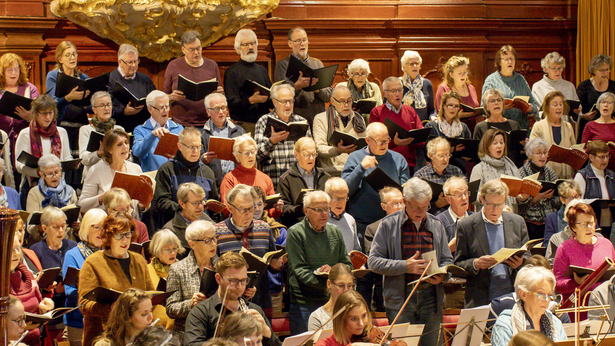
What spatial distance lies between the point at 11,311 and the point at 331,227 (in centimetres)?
171

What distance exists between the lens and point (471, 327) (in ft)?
12.0

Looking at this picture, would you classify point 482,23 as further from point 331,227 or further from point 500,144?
point 331,227

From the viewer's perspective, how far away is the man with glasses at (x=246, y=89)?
5.92 meters

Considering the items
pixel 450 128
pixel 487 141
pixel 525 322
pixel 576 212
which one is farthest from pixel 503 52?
pixel 525 322

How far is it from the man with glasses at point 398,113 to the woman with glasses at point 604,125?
138cm

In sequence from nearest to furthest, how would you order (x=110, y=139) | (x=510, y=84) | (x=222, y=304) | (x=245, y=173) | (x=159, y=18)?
(x=222, y=304), (x=110, y=139), (x=245, y=173), (x=510, y=84), (x=159, y=18)

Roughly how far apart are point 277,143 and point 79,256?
69.4 inches

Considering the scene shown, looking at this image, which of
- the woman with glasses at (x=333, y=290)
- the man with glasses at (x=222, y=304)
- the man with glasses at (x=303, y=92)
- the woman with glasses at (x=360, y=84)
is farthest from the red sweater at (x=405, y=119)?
the man with glasses at (x=222, y=304)

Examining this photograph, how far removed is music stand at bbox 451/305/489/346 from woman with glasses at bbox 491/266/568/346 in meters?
0.13

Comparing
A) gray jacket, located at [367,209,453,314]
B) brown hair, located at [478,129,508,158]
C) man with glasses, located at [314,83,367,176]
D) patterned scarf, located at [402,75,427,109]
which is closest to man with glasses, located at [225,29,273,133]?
man with glasses, located at [314,83,367,176]

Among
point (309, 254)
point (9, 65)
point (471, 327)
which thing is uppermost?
point (9, 65)

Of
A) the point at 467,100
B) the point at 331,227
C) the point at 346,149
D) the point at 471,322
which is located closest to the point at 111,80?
the point at 346,149

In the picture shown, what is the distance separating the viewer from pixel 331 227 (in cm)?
438

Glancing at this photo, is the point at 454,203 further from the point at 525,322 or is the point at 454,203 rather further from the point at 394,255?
the point at 525,322
